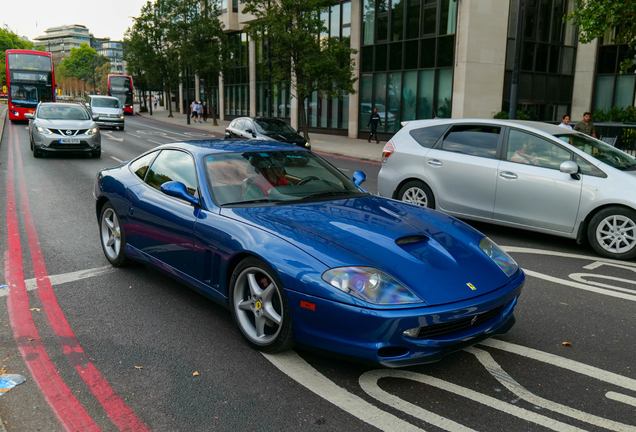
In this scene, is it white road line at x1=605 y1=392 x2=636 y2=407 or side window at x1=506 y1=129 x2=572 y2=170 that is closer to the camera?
white road line at x1=605 y1=392 x2=636 y2=407

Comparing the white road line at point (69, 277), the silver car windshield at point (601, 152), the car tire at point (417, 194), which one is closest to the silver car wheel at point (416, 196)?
the car tire at point (417, 194)

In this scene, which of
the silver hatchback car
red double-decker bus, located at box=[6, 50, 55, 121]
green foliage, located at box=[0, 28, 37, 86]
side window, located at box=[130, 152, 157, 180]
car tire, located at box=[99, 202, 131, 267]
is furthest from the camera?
green foliage, located at box=[0, 28, 37, 86]

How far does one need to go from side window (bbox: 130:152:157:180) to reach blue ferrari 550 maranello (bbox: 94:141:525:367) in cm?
13

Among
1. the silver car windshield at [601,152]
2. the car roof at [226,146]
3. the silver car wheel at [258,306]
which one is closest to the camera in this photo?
the silver car wheel at [258,306]

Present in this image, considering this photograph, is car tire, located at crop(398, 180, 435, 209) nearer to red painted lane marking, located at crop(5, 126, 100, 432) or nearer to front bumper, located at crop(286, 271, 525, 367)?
front bumper, located at crop(286, 271, 525, 367)

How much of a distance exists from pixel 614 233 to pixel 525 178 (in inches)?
48.5

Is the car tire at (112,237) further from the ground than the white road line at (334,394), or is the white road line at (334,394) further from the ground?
the car tire at (112,237)

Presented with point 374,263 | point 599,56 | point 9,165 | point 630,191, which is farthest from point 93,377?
point 599,56

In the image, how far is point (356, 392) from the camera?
3336 millimetres

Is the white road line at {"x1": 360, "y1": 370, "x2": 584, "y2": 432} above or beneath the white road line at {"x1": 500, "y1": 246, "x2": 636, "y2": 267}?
beneath

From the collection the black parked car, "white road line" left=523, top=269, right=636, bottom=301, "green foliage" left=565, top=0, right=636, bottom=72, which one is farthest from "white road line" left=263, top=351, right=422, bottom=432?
the black parked car

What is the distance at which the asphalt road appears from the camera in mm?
3066

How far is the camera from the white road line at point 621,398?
3246 mm

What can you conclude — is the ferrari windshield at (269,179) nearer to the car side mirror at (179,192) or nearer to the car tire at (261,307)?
the car side mirror at (179,192)
